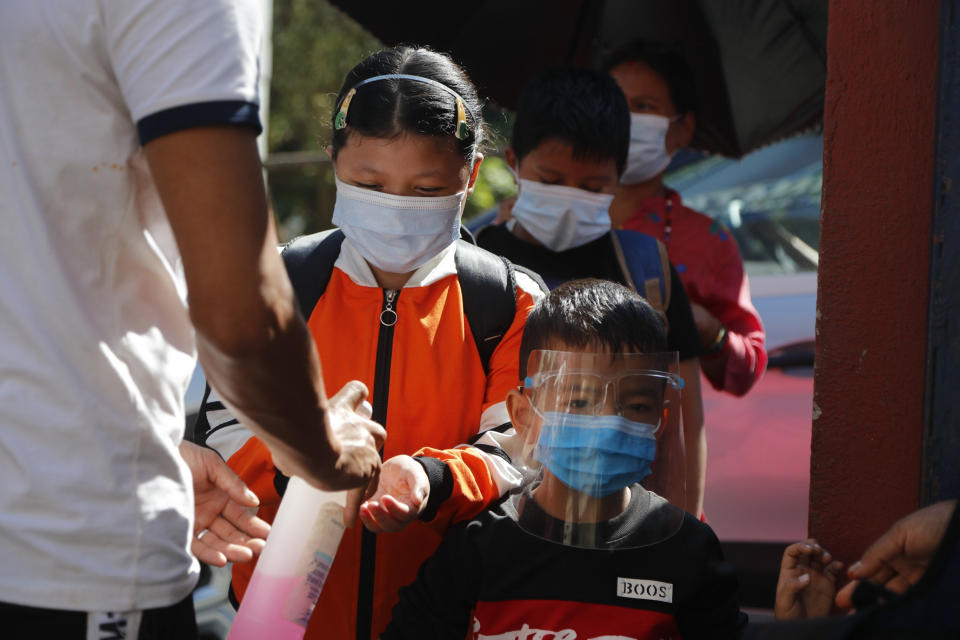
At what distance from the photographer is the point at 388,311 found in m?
2.28

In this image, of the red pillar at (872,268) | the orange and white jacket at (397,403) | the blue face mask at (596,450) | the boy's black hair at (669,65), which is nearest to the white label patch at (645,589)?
the blue face mask at (596,450)

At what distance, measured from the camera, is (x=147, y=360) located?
150cm

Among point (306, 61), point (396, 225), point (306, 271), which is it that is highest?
point (306, 61)

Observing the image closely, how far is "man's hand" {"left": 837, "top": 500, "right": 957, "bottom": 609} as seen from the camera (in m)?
1.82

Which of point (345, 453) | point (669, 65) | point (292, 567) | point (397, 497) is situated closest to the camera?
point (345, 453)

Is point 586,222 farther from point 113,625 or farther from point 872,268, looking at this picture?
point 113,625

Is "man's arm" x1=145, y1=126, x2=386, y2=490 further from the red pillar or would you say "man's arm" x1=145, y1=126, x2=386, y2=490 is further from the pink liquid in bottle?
the red pillar

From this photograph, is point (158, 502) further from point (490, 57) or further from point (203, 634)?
point (490, 57)

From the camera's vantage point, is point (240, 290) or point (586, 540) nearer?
point (240, 290)

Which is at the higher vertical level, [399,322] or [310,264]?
[310,264]

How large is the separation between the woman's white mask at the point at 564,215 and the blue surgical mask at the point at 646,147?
1.75 feet

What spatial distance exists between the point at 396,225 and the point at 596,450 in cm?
65

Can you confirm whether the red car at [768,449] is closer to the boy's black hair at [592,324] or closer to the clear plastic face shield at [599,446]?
the boy's black hair at [592,324]

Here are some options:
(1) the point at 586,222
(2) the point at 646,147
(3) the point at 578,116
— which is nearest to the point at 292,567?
(1) the point at 586,222
